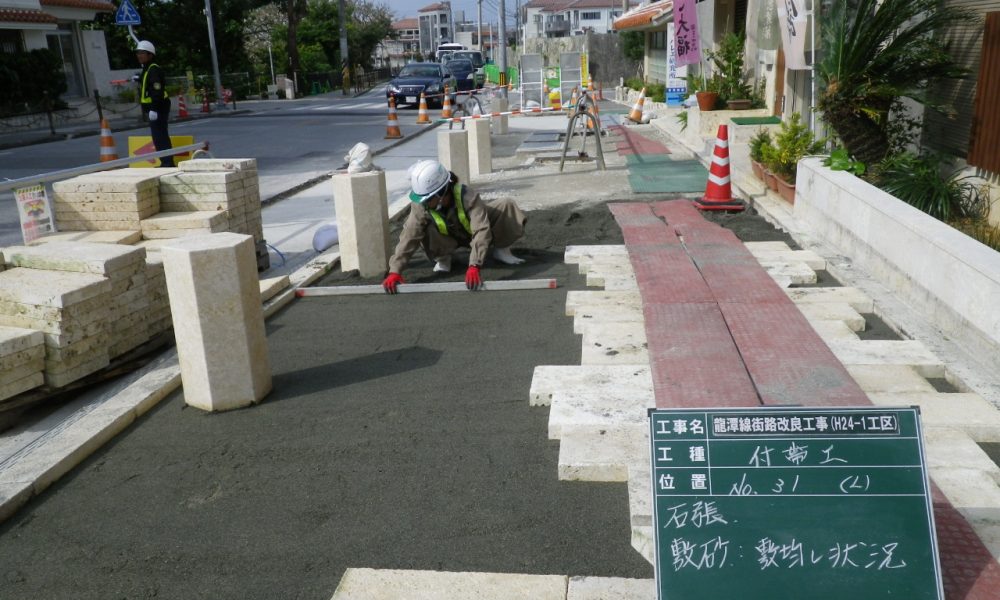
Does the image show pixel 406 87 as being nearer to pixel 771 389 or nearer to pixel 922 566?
pixel 771 389

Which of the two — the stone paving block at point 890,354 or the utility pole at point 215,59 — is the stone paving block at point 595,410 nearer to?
the stone paving block at point 890,354

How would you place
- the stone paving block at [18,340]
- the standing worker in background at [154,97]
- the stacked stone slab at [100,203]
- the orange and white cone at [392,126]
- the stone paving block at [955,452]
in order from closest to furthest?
the stone paving block at [955,452] < the stone paving block at [18,340] < the stacked stone slab at [100,203] < the standing worker in background at [154,97] < the orange and white cone at [392,126]

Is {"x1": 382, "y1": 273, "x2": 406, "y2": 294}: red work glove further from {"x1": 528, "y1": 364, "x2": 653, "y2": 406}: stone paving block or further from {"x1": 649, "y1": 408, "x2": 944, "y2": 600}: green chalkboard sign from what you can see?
Result: {"x1": 649, "y1": 408, "x2": 944, "y2": 600}: green chalkboard sign

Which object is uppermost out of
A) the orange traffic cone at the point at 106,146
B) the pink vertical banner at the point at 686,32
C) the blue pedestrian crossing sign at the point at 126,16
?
the blue pedestrian crossing sign at the point at 126,16

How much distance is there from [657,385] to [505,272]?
3.00m

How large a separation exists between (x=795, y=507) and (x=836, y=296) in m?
3.72

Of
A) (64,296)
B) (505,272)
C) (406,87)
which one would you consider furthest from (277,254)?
(406,87)

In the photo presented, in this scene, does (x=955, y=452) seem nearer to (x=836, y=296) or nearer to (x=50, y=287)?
(x=836, y=296)

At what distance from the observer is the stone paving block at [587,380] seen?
462 centimetres

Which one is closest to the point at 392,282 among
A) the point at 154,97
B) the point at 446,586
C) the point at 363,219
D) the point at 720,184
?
the point at 363,219

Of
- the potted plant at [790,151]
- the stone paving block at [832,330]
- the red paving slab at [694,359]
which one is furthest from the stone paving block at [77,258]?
the potted plant at [790,151]

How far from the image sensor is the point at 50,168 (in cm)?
1666

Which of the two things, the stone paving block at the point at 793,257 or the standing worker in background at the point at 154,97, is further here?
the standing worker in background at the point at 154,97

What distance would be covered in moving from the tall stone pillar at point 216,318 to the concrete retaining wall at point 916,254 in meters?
4.08
